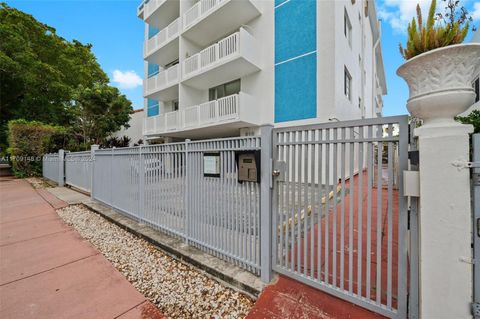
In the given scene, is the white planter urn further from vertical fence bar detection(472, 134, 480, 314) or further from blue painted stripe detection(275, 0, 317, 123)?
blue painted stripe detection(275, 0, 317, 123)

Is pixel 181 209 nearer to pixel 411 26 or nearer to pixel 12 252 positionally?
pixel 12 252

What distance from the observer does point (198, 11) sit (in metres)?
10.1

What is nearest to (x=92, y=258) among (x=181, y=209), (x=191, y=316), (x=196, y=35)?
(x=181, y=209)

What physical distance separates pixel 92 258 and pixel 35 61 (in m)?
22.1

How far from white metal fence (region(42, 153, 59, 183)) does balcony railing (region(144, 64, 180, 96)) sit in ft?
21.5

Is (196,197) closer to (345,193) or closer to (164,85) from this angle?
(345,193)

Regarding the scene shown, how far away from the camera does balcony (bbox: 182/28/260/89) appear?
8597mm

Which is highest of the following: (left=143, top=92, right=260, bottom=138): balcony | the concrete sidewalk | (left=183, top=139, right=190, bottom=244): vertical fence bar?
(left=143, top=92, right=260, bottom=138): balcony

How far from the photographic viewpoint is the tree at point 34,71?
15.5 metres

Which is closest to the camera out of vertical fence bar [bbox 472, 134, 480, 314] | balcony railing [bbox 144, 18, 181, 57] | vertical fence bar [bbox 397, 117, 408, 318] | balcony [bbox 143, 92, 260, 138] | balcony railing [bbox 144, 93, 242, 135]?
vertical fence bar [bbox 472, 134, 480, 314]

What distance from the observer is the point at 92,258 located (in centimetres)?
331

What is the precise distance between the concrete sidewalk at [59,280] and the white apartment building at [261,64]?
680cm

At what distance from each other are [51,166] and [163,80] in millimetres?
8212

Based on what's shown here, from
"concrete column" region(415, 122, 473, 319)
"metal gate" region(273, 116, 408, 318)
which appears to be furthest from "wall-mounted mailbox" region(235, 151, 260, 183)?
"concrete column" region(415, 122, 473, 319)
